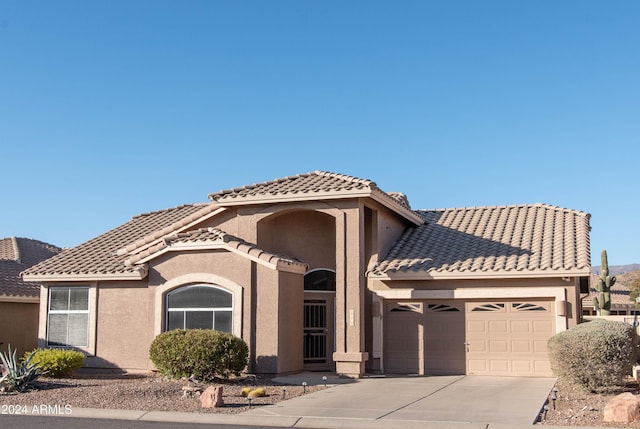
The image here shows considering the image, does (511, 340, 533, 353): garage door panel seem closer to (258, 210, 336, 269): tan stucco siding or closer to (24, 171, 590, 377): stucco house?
(24, 171, 590, 377): stucco house

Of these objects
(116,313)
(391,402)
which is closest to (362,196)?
(391,402)

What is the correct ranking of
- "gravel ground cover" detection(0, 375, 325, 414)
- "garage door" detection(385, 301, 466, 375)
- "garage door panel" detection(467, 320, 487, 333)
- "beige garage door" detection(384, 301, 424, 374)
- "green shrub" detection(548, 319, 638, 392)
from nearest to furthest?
"gravel ground cover" detection(0, 375, 325, 414) → "green shrub" detection(548, 319, 638, 392) → "garage door panel" detection(467, 320, 487, 333) → "garage door" detection(385, 301, 466, 375) → "beige garage door" detection(384, 301, 424, 374)

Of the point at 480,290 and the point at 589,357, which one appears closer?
the point at 589,357

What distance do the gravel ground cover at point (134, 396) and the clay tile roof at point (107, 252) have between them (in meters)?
5.25

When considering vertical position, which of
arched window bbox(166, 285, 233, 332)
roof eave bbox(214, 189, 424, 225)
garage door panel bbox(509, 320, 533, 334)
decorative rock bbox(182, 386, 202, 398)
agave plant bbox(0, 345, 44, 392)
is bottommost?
decorative rock bbox(182, 386, 202, 398)

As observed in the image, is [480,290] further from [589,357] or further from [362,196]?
[589,357]

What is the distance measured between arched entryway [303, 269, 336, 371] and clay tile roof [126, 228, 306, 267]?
3.12ft

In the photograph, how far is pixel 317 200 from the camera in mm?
20609

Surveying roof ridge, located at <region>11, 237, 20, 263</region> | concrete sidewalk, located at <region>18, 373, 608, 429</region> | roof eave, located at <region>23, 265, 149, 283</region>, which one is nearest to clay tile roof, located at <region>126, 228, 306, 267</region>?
roof eave, located at <region>23, 265, 149, 283</region>

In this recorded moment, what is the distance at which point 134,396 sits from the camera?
15.0 metres

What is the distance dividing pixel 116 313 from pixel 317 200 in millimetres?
7039

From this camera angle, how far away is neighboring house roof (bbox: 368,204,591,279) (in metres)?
19.9

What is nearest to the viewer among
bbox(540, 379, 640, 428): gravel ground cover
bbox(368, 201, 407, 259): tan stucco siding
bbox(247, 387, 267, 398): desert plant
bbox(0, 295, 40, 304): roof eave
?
bbox(540, 379, 640, 428): gravel ground cover

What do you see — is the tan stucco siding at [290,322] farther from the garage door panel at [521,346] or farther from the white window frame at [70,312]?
the white window frame at [70,312]
